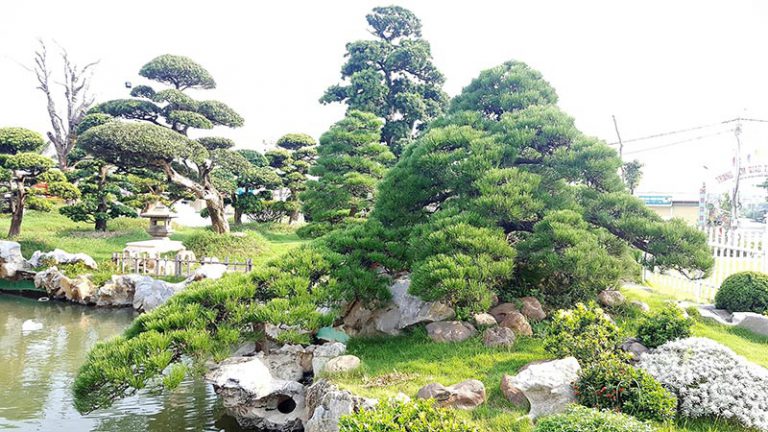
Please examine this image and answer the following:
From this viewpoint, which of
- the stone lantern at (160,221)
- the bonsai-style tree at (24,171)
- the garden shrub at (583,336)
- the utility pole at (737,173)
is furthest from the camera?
the utility pole at (737,173)

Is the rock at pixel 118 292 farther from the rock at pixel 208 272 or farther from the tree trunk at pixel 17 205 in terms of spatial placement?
the tree trunk at pixel 17 205

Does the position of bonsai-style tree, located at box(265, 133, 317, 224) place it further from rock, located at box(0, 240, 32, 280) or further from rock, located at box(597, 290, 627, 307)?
rock, located at box(597, 290, 627, 307)

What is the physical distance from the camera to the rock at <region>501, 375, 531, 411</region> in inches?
175

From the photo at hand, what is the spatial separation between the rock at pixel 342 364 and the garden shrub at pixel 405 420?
5.41 ft

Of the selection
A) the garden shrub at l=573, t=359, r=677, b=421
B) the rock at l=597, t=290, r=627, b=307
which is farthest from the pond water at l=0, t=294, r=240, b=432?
the rock at l=597, t=290, r=627, b=307

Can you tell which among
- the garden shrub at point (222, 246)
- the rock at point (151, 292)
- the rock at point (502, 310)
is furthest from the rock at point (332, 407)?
the garden shrub at point (222, 246)

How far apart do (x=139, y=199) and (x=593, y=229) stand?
17973 millimetres

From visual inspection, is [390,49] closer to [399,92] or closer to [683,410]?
[399,92]

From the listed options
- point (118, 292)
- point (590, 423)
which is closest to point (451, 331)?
point (590, 423)

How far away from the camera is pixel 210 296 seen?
545 centimetres

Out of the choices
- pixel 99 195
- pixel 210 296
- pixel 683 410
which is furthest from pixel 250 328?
pixel 99 195

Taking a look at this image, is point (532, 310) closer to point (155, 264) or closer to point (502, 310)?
point (502, 310)

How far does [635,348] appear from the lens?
5133 mm

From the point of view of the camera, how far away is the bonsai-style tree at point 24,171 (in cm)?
1560
